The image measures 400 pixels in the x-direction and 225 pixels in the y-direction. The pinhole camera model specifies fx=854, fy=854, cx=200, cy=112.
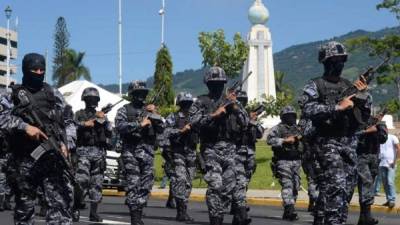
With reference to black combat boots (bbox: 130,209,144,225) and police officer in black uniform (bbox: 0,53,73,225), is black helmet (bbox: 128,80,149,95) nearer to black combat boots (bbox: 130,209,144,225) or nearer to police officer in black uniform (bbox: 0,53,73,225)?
black combat boots (bbox: 130,209,144,225)

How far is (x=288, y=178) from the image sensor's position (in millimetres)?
14594

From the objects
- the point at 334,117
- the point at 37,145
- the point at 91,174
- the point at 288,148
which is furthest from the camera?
the point at 288,148

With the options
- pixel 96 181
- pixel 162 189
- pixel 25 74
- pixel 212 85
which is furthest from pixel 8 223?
pixel 162 189

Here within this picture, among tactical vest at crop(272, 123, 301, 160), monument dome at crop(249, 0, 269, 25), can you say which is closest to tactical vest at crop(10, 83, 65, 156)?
tactical vest at crop(272, 123, 301, 160)

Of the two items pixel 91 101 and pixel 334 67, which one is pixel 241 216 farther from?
pixel 334 67

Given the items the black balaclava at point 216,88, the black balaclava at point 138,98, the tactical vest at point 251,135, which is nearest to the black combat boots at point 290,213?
the tactical vest at point 251,135

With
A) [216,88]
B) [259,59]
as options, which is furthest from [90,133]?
[259,59]

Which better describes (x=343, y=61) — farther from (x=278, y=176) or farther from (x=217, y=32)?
(x=217, y=32)

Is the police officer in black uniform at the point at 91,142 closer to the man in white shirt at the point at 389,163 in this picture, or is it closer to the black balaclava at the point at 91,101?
the black balaclava at the point at 91,101

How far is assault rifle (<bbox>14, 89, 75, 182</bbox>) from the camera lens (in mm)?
8219

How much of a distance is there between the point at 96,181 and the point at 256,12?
2772 inches

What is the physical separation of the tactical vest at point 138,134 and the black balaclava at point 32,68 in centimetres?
428

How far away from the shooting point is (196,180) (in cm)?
2758

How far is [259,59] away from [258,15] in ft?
17.6
